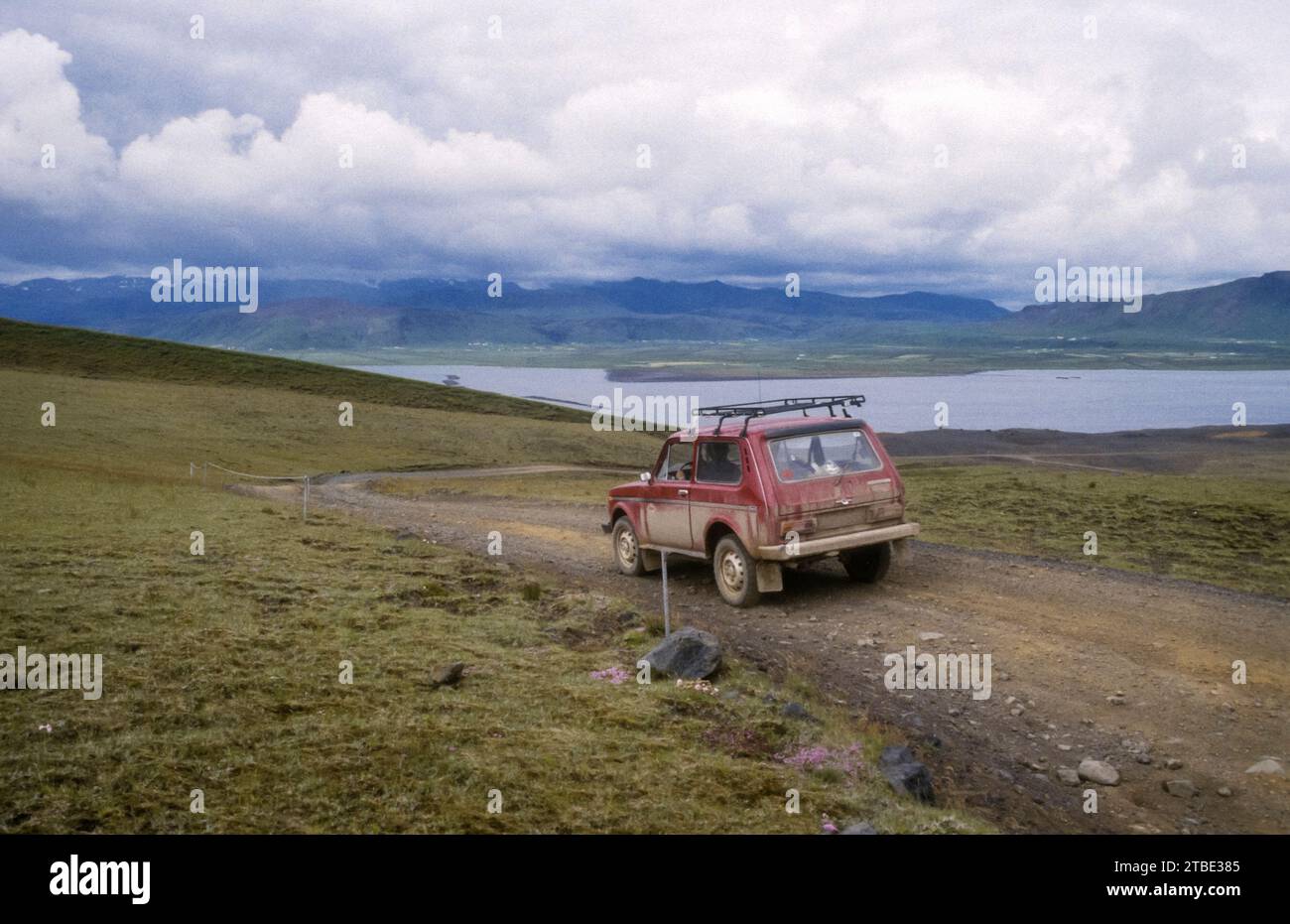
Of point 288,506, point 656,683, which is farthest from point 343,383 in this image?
point 656,683

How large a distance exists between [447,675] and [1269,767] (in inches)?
248

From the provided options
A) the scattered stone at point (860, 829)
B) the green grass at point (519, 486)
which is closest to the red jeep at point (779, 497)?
the scattered stone at point (860, 829)

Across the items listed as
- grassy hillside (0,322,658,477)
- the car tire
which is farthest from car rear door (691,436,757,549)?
grassy hillside (0,322,658,477)

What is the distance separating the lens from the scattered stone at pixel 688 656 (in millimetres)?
8773

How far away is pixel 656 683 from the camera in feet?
28.3

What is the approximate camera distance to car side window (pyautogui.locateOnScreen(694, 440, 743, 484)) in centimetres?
1183

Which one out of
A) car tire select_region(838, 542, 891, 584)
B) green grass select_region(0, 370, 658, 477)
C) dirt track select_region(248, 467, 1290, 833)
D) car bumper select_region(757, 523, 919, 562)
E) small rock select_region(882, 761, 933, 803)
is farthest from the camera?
green grass select_region(0, 370, 658, 477)

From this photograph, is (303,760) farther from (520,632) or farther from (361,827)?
(520,632)

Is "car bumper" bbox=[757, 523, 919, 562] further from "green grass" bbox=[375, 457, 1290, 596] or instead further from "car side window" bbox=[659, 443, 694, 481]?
"green grass" bbox=[375, 457, 1290, 596]

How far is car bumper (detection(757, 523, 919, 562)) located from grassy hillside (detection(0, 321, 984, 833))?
62.9 inches

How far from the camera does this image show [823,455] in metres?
11.8

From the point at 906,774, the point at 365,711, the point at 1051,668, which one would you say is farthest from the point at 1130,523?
the point at 365,711

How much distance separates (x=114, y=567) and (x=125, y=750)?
660 centimetres

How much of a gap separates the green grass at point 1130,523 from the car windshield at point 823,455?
6.41 m
